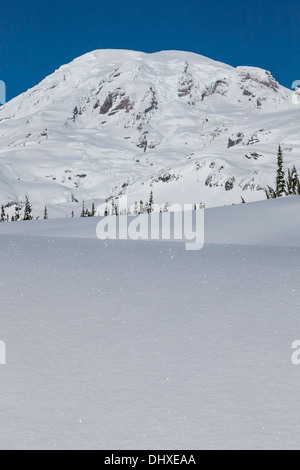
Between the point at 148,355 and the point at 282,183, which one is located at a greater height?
the point at 282,183

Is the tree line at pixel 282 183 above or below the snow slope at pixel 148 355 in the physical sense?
above

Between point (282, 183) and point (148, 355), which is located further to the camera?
point (282, 183)

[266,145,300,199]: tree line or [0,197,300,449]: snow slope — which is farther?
[266,145,300,199]: tree line

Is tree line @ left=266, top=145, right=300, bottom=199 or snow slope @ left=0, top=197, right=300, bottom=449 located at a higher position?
tree line @ left=266, top=145, right=300, bottom=199

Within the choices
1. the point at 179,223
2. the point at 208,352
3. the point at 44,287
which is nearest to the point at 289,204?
the point at 179,223

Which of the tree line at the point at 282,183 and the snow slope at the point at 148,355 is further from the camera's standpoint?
the tree line at the point at 282,183

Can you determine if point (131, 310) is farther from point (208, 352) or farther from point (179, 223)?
point (179, 223)

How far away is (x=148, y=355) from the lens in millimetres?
5227

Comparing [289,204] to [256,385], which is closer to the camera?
[256,385]

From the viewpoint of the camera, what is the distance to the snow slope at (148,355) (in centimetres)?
409

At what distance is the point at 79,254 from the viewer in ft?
34.8

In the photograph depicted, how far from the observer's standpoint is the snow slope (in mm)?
4090

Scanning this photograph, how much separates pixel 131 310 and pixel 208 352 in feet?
5.14
